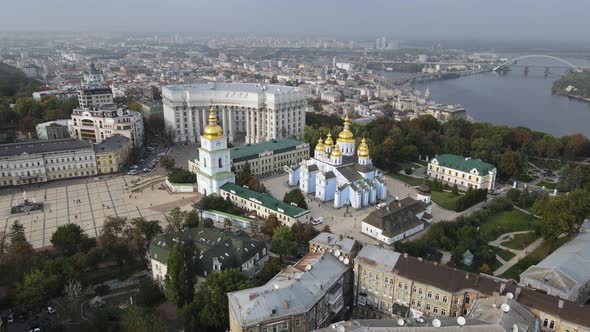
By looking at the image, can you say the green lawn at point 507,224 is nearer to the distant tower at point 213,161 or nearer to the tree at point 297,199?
the tree at point 297,199

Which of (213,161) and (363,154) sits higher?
(363,154)

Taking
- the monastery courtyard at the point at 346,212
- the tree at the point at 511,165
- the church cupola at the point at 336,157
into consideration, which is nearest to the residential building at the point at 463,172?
the tree at the point at 511,165

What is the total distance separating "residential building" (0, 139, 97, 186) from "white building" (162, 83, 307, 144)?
48.7ft

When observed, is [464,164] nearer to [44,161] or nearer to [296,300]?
[296,300]

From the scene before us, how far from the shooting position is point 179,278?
22688 millimetres

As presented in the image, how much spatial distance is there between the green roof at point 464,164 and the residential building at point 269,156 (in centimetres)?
1524

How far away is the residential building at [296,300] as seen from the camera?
61.8 ft

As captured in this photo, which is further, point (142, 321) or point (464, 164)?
point (464, 164)

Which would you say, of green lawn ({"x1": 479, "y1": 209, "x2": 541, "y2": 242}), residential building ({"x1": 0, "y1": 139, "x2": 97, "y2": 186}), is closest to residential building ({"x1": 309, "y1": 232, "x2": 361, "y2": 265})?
green lawn ({"x1": 479, "y1": 209, "x2": 541, "y2": 242})

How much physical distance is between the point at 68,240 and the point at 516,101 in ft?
343

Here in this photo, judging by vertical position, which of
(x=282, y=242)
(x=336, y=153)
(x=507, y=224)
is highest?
(x=336, y=153)

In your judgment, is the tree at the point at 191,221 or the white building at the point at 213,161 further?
the white building at the point at 213,161

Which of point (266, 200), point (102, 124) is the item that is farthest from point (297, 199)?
point (102, 124)

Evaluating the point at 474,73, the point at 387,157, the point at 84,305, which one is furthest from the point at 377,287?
the point at 474,73
